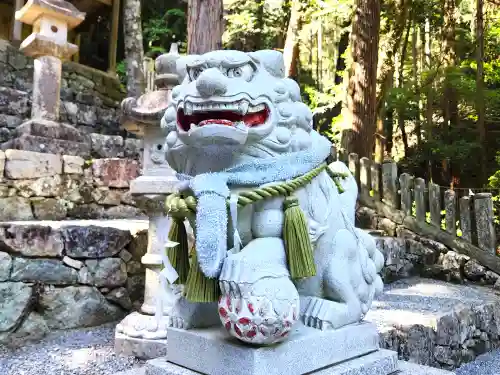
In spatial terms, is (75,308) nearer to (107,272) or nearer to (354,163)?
(107,272)

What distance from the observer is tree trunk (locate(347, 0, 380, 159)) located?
7.26 m

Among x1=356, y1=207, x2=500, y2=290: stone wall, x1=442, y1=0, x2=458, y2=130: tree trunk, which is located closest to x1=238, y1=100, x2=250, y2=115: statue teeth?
x1=356, y1=207, x2=500, y2=290: stone wall

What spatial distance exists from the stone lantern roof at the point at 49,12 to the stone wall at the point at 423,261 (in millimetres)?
5798

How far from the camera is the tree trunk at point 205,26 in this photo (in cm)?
518

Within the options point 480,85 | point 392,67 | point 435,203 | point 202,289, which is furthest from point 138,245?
point 392,67

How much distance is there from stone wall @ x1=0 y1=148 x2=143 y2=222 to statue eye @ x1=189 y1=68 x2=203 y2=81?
14.6 ft

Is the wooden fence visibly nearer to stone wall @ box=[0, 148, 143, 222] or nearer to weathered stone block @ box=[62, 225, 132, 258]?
stone wall @ box=[0, 148, 143, 222]

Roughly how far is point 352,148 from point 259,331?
6161 millimetres

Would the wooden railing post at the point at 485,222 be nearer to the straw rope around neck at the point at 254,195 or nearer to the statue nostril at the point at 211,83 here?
the straw rope around neck at the point at 254,195

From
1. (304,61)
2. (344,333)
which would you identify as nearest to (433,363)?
(344,333)

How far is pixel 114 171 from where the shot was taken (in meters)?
6.48

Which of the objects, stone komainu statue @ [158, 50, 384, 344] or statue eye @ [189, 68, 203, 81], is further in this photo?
statue eye @ [189, 68, 203, 81]

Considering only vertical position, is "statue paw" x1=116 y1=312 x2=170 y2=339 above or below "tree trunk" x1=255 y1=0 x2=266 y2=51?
below

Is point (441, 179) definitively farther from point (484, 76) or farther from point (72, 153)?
point (72, 153)
